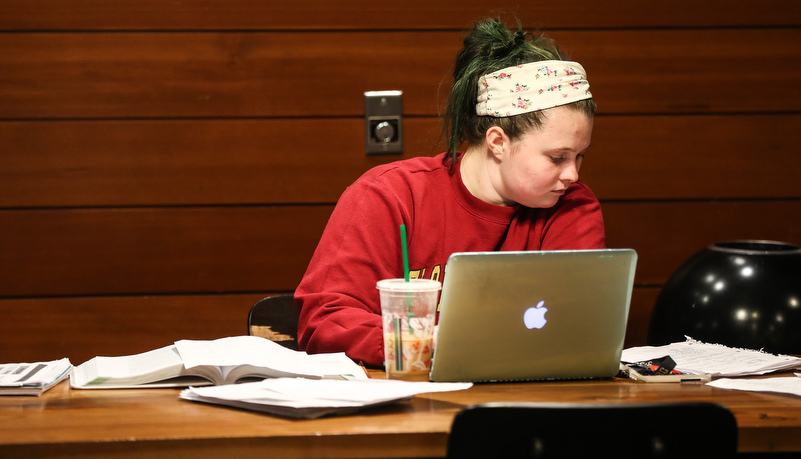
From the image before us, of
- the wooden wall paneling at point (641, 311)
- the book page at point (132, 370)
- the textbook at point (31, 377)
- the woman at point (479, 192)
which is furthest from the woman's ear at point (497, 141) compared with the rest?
the wooden wall paneling at point (641, 311)

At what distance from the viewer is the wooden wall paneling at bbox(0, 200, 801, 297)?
8.31 feet

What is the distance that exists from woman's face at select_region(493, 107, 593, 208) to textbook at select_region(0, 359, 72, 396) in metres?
0.95

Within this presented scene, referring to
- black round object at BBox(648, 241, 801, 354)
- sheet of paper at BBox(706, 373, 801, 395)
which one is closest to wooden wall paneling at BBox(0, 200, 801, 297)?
black round object at BBox(648, 241, 801, 354)

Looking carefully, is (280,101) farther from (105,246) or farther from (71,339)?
(71,339)

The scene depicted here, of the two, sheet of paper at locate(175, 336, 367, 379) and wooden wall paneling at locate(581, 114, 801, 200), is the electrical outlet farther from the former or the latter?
sheet of paper at locate(175, 336, 367, 379)

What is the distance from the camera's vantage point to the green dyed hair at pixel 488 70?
5.10ft

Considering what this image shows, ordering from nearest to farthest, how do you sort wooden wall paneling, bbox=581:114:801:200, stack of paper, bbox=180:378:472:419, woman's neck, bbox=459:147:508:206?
1. stack of paper, bbox=180:378:472:419
2. woman's neck, bbox=459:147:508:206
3. wooden wall paneling, bbox=581:114:801:200

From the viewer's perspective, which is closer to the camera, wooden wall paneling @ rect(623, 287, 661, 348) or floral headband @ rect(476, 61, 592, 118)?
floral headband @ rect(476, 61, 592, 118)

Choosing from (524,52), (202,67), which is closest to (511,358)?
(524,52)

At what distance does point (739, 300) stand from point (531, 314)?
46.5 inches

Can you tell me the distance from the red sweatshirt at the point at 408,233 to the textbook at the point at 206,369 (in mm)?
183

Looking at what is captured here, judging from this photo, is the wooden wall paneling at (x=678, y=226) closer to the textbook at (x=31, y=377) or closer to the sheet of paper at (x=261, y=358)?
the sheet of paper at (x=261, y=358)

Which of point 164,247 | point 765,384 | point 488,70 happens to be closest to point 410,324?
point 765,384

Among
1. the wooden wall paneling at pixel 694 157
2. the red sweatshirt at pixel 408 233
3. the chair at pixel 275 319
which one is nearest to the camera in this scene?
the red sweatshirt at pixel 408 233
